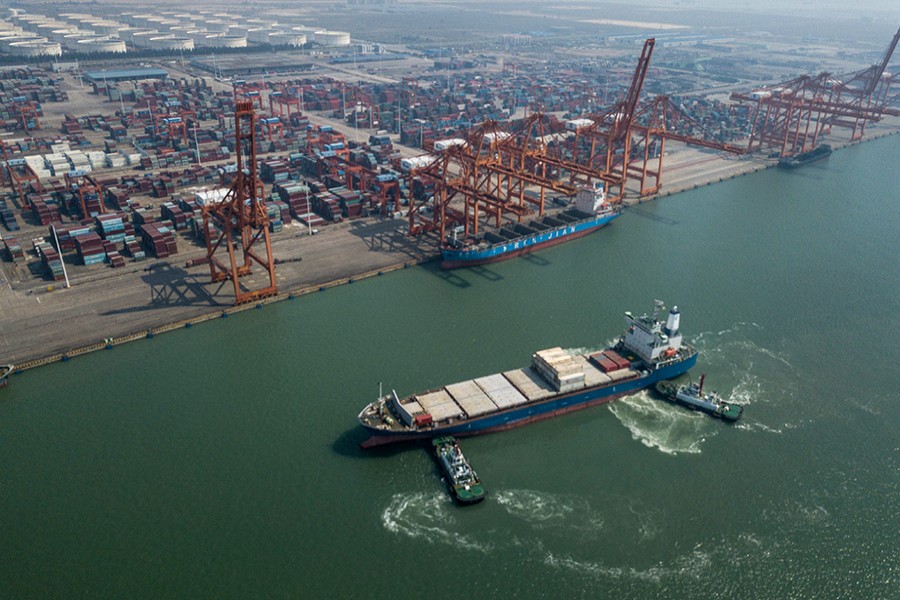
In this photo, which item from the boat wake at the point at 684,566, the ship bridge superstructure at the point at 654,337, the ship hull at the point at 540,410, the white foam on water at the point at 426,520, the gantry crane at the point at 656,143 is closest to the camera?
the boat wake at the point at 684,566

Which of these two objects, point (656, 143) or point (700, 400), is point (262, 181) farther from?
point (656, 143)

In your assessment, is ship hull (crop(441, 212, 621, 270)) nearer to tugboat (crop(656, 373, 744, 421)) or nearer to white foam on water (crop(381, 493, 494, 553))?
tugboat (crop(656, 373, 744, 421))

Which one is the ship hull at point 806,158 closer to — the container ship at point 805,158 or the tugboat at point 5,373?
the container ship at point 805,158

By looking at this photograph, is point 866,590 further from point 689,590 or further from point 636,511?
point 636,511

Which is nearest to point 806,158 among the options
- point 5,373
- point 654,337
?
point 654,337

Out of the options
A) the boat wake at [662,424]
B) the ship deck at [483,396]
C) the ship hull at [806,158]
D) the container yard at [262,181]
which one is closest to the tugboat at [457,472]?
the ship deck at [483,396]

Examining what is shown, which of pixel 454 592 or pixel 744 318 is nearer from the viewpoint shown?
pixel 454 592

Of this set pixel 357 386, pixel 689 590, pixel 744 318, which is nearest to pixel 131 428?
pixel 357 386

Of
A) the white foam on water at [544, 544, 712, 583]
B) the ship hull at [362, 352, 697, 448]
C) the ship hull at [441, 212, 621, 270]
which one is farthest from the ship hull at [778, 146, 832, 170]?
the white foam on water at [544, 544, 712, 583]
